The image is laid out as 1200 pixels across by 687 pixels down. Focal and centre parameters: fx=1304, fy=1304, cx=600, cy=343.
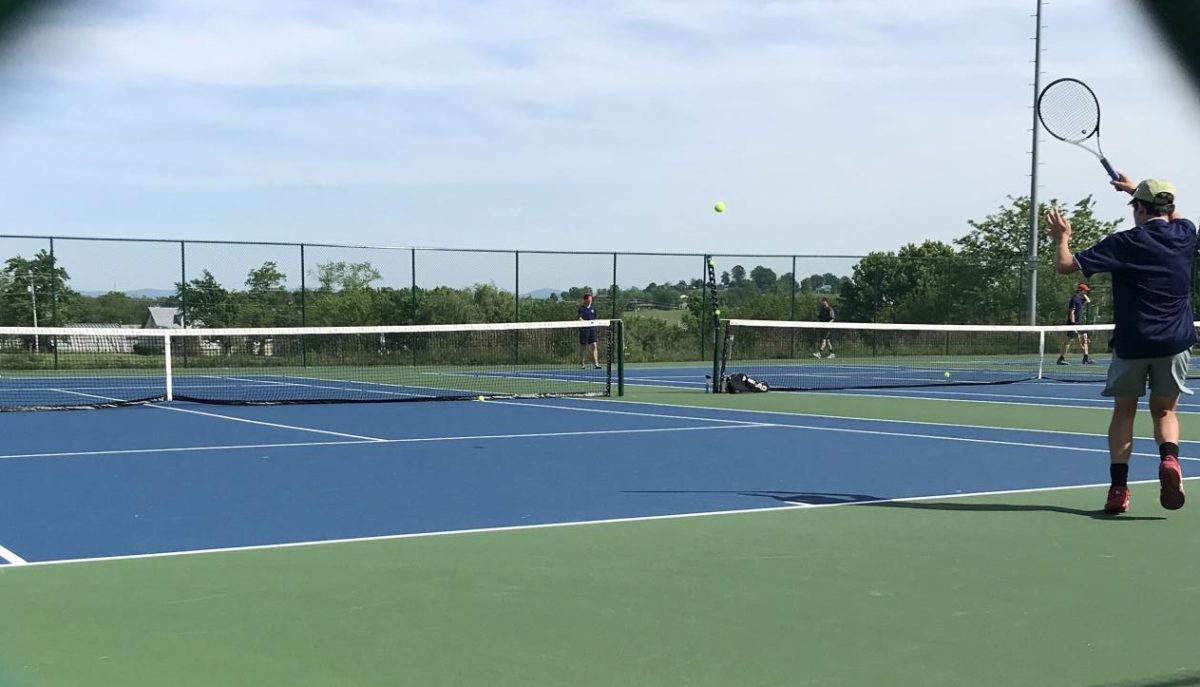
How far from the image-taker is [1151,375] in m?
5.58

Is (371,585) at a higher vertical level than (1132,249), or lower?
lower

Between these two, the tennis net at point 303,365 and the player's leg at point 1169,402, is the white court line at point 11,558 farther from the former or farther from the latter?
the tennis net at point 303,365

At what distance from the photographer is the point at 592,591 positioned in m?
4.37

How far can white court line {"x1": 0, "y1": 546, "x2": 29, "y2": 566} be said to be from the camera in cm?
490

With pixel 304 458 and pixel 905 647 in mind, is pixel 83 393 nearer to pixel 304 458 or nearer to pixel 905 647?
pixel 304 458

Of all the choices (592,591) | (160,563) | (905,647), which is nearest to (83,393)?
Answer: (160,563)

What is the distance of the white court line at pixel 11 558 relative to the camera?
4898mm

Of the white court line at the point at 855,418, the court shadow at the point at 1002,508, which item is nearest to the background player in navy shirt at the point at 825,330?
the white court line at the point at 855,418

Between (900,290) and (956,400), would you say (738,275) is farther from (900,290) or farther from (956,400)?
(956,400)

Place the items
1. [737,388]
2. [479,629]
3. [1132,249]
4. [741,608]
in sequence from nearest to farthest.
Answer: [479,629] → [741,608] → [1132,249] → [737,388]

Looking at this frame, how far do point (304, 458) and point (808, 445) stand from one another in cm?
362

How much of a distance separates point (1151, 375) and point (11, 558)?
4.71 metres

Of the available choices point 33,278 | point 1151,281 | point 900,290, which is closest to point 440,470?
point 1151,281

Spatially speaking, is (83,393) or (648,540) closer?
(648,540)
